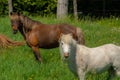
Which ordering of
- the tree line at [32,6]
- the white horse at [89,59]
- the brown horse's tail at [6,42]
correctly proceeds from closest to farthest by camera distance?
the white horse at [89,59] → the brown horse's tail at [6,42] → the tree line at [32,6]

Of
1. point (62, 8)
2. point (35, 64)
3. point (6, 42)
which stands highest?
point (62, 8)

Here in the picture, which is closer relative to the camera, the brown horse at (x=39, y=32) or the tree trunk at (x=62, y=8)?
the brown horse at (x=39, y=32)

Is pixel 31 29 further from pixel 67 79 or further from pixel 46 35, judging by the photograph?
pixel 67 79

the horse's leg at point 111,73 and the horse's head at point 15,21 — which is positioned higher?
the horse's head at point 15,21

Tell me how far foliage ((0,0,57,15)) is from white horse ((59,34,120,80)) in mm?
15894

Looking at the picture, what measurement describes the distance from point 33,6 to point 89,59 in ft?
55.8

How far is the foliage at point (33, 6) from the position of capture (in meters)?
24.2

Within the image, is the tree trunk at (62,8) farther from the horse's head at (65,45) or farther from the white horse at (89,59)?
the horse's head at (65,45)

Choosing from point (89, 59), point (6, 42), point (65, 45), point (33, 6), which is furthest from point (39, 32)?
point (33, 6)

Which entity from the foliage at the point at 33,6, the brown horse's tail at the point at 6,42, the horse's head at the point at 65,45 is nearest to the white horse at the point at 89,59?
the horse's head at the point at 65,45

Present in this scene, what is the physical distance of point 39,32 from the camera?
10.9m

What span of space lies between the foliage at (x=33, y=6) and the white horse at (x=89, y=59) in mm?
15894

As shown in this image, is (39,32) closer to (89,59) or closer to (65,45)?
(89,59)

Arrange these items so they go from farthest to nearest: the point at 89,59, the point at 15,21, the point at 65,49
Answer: the point at 15,21, the point at 89,59, the point at 65,49
